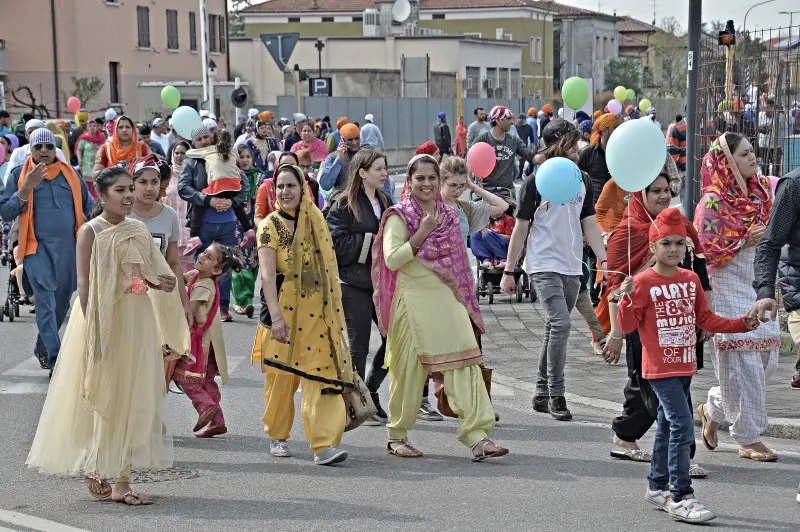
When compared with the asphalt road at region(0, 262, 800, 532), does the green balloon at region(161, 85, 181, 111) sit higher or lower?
higher

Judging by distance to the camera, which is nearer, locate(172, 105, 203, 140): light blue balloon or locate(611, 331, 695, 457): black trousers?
locate(611, 331, 695, 457): black trousers

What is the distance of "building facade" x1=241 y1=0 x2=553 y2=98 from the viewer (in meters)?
89.5

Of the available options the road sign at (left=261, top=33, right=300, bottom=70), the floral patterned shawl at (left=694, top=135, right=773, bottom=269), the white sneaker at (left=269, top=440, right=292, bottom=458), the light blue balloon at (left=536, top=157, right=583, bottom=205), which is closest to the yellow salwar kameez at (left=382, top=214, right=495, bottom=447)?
the white sneaker at (left=269, top=440, right=292, bottom=458)

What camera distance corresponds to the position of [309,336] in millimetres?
7555

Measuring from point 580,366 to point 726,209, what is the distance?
3.22 metres

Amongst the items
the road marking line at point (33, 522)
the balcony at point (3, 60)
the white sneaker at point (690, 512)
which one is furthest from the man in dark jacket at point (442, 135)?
the white sneaker at point (690, 512)

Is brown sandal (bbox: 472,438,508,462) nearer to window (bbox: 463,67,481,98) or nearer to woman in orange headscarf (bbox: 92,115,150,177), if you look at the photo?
woman in orange headscarf (bbox: 92,115,150,177)

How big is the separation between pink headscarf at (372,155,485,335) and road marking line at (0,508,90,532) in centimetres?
235

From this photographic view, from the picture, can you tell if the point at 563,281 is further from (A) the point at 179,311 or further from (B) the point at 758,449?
(A) the point at 179,311

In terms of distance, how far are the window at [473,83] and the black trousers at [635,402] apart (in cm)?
6853

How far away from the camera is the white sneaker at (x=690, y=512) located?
6.11m

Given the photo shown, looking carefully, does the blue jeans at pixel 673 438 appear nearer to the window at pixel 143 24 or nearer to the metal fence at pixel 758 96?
the metal fence at pixel 758 96

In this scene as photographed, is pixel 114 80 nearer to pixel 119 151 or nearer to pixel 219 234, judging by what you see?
pixel 119 151

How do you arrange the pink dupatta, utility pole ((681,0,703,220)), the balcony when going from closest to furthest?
the pink dupatta
utility pole ((681,0,703,220))
the balcony
